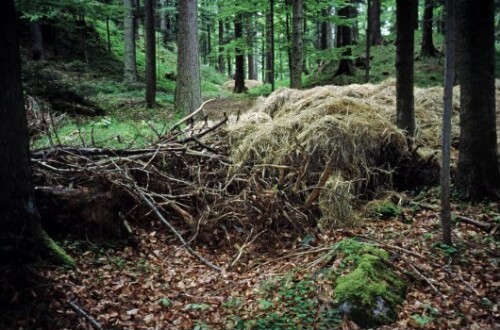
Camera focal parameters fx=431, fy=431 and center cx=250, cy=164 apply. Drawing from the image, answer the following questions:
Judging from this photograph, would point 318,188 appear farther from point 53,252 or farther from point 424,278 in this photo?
point 53,252

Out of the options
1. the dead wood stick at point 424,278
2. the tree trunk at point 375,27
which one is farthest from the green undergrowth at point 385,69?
the dead wood stick at point 424,278

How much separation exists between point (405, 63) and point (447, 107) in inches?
113

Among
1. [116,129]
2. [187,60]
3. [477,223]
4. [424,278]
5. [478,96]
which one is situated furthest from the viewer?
[187,60]

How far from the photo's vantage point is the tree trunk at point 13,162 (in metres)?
3.40

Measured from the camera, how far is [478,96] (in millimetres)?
5426

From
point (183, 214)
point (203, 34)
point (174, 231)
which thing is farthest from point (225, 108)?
point (203, 34)

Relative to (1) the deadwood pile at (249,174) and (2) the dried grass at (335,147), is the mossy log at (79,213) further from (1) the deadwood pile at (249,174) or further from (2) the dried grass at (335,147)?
(2) the dried grass at (335,147)

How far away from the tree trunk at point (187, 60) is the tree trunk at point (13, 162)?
7.62m

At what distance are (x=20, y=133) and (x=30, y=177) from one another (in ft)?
1.33

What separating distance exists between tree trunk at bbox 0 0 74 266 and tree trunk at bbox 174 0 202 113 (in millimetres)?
7621

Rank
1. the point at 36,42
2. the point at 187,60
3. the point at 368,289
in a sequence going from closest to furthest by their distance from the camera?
1. the point at 368,289
2. the point at 187,60
3. the point at 36,42

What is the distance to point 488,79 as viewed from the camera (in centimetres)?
541

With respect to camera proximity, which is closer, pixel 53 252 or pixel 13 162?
pixel 13 162

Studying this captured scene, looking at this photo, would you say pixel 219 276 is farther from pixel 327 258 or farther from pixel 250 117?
pixel 250 117
